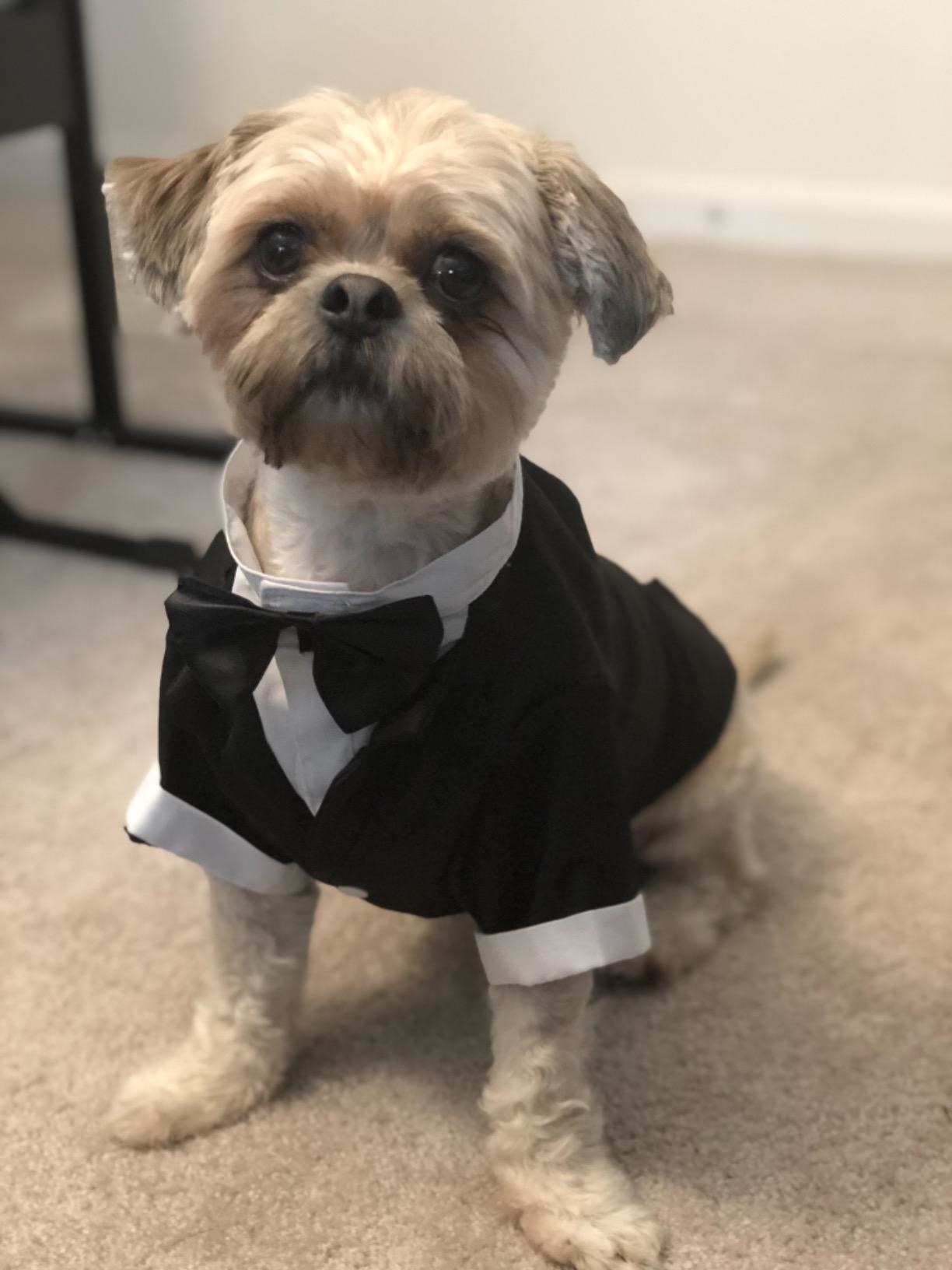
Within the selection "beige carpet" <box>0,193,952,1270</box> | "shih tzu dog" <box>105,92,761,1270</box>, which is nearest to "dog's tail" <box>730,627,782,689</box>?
"beige carpet" <box>0,193,952,1270</box>

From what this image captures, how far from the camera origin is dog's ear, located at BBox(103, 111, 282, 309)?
0.98 metres

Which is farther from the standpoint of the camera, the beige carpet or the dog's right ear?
the beige carpet

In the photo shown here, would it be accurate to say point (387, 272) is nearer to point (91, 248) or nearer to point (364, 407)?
point (364, 407)

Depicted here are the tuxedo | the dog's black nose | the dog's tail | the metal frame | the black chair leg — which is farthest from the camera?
the black chair leg

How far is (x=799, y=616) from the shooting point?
6.38ft

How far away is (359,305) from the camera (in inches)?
33.8

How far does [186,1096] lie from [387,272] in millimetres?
723

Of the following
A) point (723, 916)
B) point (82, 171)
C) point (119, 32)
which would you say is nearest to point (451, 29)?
point (119, 32)

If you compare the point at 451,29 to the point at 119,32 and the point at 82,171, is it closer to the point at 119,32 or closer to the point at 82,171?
the point at 119,32

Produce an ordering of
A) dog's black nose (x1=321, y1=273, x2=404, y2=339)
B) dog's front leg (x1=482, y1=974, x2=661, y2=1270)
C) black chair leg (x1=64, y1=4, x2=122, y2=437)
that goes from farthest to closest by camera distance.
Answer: black chair leg (x1=64, y1=4, x2=122, y2=437), dog's front leg (x1=482, y1=974, x2=661, y2=1270), dog's black nose (x1=321, y1=273, x2=404, y2=339)

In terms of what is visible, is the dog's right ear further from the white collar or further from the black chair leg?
the black chair leg

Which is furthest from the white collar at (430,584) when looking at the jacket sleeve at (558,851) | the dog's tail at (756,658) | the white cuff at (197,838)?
the dog's tail at (756,658)

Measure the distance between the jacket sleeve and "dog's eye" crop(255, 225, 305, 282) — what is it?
359 millimetres

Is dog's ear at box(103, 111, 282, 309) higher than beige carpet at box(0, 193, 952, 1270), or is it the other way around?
dog's ear at box(103, 111, 282, 309)
